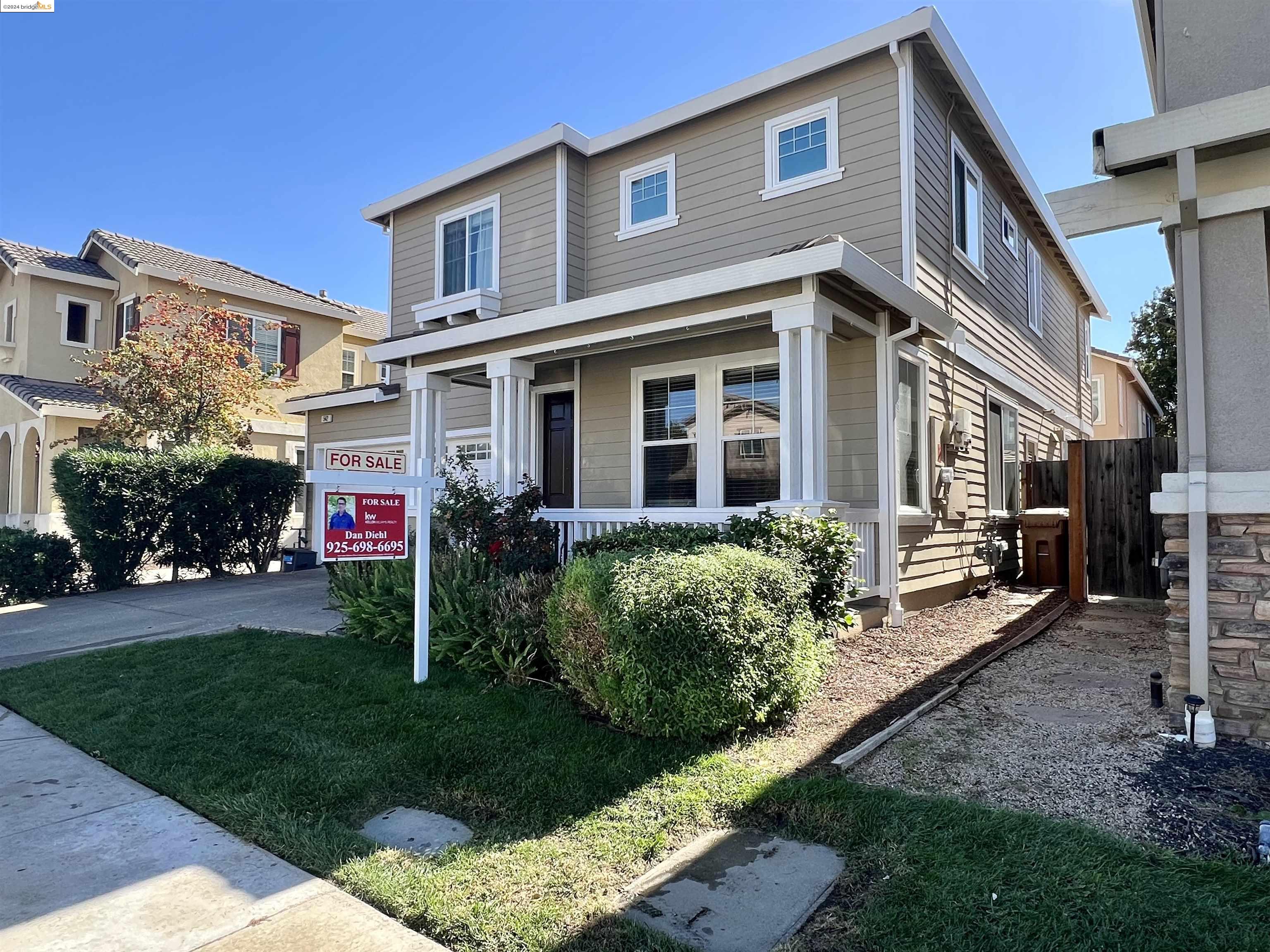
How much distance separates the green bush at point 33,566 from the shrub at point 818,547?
32.9 ft

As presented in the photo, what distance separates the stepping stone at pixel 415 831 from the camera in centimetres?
334

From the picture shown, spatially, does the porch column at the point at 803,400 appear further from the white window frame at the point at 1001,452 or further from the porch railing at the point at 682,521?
the white window frame at the point at 1001,452

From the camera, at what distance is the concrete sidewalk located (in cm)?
263

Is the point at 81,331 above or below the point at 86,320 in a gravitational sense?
below

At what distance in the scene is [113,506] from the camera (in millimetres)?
11562

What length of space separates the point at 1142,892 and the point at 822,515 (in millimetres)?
4041

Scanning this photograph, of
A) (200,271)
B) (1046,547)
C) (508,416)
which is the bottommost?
(1046,547)

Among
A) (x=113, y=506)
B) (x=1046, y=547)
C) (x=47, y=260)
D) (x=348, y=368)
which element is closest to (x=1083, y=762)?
(x=1046, y=547)

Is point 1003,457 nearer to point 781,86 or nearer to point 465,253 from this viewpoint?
point 781,86

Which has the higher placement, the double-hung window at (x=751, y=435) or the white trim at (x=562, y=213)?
the white trim at (x=562, y=213)

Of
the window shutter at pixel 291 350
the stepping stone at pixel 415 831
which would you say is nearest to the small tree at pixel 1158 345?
the window shutter at pixel 291 350

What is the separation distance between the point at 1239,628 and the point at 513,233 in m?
9.53

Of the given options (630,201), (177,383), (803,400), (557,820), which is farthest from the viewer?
(177,383)

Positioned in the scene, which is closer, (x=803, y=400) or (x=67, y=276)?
(x=803, y=400)
